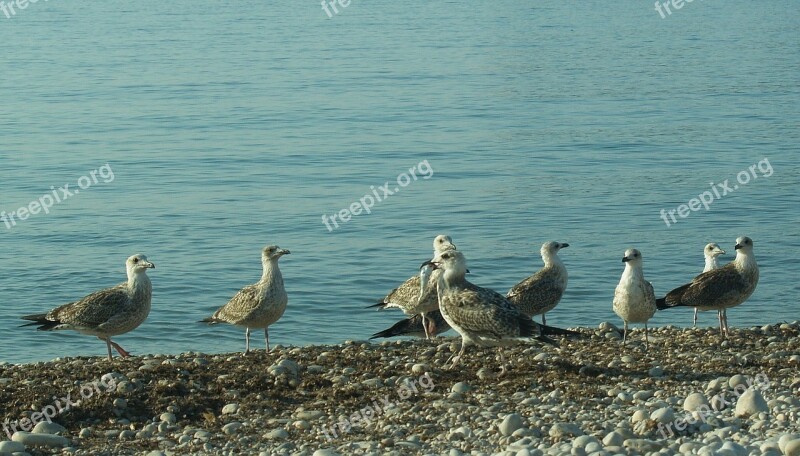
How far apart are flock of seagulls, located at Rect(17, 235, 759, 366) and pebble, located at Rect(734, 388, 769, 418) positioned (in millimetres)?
2086

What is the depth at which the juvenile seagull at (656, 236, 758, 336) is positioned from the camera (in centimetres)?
1459

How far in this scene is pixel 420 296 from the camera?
14.7 metres

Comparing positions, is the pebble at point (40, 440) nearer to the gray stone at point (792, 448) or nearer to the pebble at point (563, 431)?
the pebble at point (563, 431)

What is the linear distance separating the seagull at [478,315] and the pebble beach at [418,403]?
0.96 ft

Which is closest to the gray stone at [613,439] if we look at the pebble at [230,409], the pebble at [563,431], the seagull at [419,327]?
the pebble at [563,431]

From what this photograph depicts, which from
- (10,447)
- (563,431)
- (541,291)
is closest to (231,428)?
(10,447)

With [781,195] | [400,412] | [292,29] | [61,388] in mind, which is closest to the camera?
[400,412]

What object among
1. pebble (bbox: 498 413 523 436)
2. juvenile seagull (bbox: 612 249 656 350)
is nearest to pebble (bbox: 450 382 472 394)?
pebble (bbox: 498 413 523 436)

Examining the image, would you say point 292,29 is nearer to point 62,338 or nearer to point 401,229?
point 401,229

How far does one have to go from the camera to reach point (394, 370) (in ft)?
39.8

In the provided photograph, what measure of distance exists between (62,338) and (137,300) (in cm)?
479

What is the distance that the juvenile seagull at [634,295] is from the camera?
541 inches

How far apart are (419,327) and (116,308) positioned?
3.41m

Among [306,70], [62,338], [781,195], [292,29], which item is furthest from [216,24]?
[62,338]
